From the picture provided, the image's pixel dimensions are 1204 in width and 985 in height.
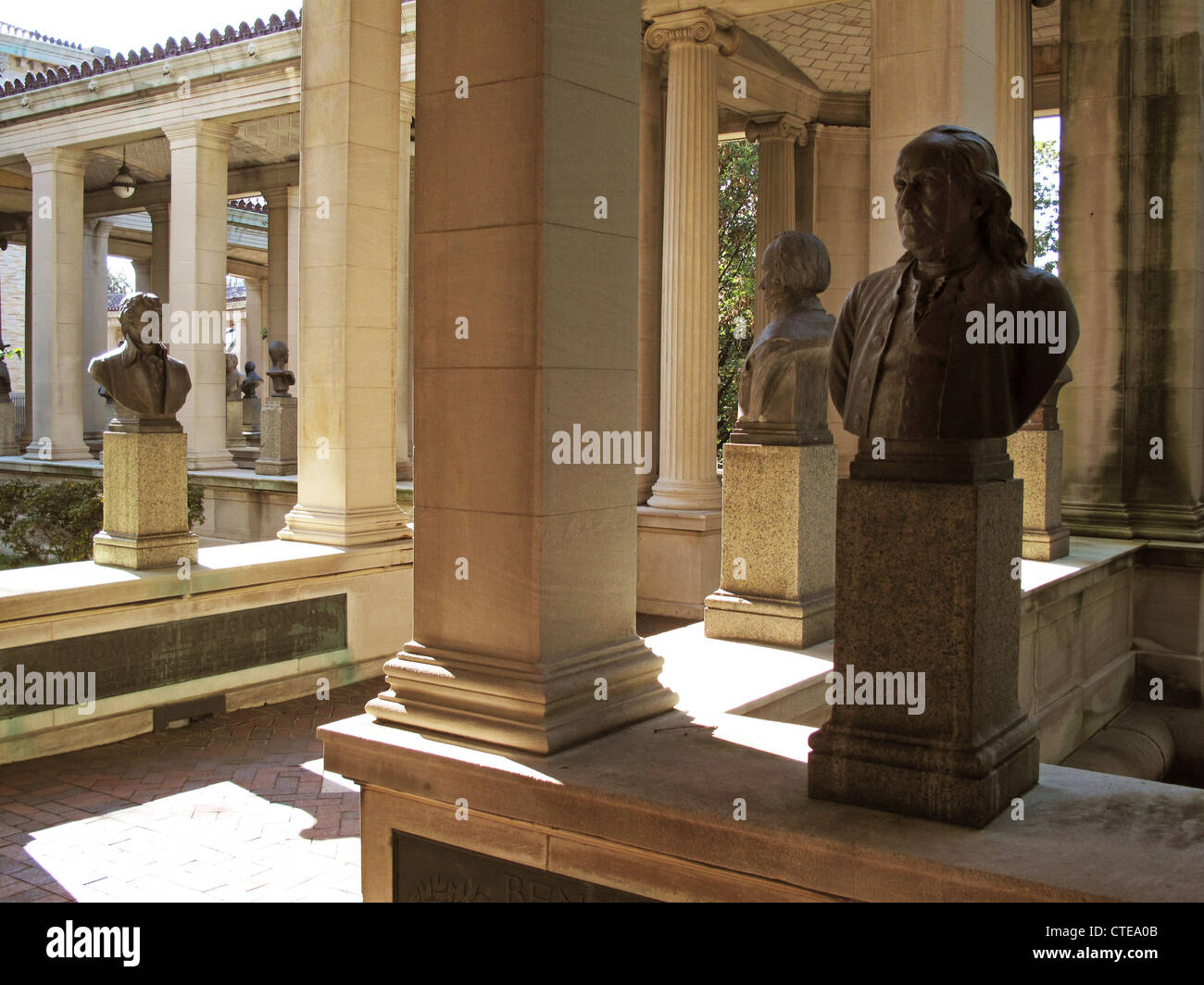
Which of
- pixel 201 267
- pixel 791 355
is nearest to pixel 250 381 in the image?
pixel 201 267

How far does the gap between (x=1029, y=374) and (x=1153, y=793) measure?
75.1 inches

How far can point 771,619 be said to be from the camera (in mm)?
8719

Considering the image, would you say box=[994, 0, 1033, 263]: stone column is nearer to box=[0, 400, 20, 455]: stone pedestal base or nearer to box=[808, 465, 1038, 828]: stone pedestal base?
box=[808, 465, 1038, 828]: stone pedestal base

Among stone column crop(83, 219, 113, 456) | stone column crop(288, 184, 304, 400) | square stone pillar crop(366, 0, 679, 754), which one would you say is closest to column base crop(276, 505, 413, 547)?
square stone pillar crop(366, 0, 679, 754)

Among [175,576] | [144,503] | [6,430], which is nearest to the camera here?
[175,576]

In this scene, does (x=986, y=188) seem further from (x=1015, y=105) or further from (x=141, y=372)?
(x=1015, y=105)

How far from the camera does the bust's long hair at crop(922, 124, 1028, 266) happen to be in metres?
4.34

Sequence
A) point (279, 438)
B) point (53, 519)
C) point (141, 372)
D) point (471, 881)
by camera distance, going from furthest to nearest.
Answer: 1. point (279, 438)
2. point (53, 519)
3. point (141, 372)
4. point (471, 881)

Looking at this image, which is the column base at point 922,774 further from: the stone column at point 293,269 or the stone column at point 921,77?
the stone column at point 293,269

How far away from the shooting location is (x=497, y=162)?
5.34m

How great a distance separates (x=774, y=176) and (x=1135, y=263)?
9111mm
